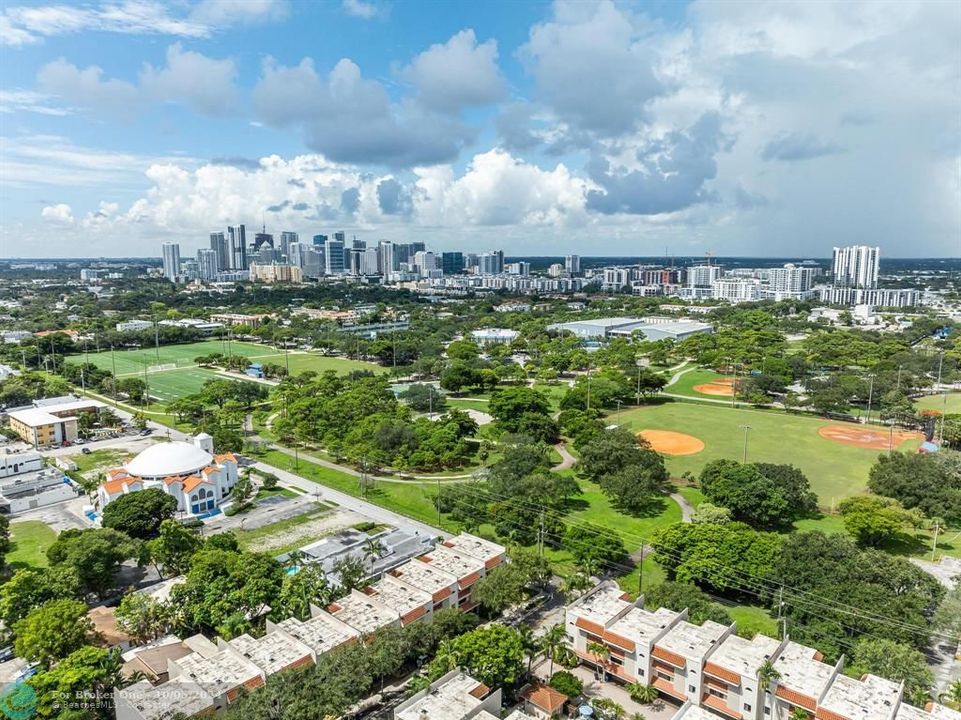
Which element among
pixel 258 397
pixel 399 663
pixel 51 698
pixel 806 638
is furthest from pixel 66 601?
pixel 258 397

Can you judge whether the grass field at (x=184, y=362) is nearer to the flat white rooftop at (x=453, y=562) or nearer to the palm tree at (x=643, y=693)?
the flat white rooftop at (x=453, y=562)

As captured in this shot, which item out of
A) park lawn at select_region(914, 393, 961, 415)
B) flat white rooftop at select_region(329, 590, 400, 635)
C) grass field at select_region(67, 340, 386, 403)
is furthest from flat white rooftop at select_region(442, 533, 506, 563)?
park lawn at select_region(914, 393, 961, 415)

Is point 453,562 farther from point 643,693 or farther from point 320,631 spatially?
point 643,693

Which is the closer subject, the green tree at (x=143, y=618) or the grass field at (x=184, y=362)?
the green tree at (x=143, y=618)

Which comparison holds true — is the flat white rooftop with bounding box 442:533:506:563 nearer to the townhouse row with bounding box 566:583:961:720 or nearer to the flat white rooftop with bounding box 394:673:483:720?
the townhouse row with bounding box 566:583:961:720

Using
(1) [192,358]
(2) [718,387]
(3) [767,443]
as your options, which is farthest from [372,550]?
(1) [192,358]

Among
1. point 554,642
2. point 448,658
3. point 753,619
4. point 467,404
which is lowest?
point 753,619

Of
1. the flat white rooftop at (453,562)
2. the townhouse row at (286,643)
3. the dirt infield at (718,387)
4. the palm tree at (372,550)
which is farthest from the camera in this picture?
the dirt infield at (718,387)

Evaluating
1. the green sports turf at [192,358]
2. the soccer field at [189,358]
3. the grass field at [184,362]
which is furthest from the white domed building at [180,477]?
the green sports turf at [192,358]
